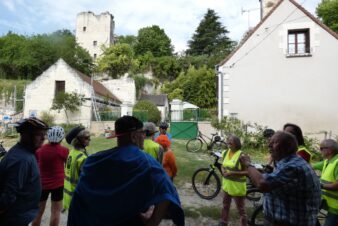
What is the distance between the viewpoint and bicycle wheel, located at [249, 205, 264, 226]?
178 inches

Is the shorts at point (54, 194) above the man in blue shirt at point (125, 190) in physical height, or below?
below

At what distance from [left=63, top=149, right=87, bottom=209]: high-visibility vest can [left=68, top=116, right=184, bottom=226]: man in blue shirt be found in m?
1.66

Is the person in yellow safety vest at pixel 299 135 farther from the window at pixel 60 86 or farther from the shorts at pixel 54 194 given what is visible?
the window at pixel 60 86

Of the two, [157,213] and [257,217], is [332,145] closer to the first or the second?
[257,217]

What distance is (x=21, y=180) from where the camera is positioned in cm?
251

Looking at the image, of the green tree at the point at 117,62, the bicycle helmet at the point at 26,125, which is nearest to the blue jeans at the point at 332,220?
the bicycle helmet at the point at 26,125

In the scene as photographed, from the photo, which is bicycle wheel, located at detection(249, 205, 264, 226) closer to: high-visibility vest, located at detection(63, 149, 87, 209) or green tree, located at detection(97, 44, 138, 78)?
high-visibility vest, located at detection(63, 149, 87, 209)

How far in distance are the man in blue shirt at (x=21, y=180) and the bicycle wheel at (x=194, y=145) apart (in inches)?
403

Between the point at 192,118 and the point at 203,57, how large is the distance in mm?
28975

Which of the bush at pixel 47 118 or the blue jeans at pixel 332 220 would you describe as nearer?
the blue jeans at pixel 332 220

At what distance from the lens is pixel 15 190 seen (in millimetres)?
2457

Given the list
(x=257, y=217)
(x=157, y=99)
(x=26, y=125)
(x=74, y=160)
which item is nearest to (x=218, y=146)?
(x=257, y=217)

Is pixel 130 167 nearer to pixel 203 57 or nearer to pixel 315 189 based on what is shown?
pixel 315 189

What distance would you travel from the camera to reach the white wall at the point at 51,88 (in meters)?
25.8
